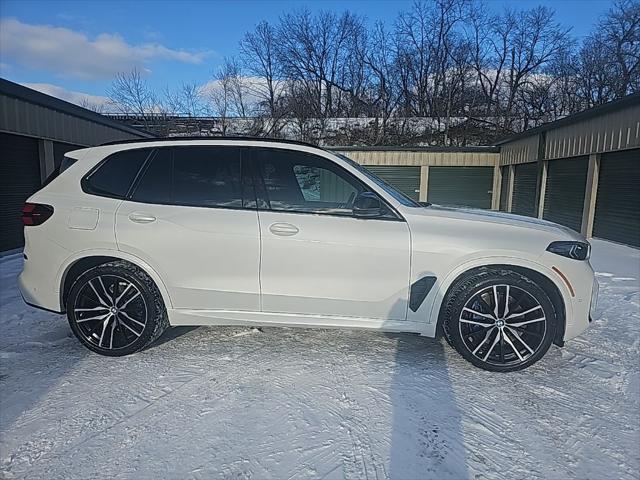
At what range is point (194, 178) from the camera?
132 inches

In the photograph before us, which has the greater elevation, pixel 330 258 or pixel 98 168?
pixel 98 168

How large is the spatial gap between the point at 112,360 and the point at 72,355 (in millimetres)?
401

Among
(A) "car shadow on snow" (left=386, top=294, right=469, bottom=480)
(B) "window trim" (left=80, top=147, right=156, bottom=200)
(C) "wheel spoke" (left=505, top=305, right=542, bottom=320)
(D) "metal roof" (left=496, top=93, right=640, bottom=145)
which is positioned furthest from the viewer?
(D) "metal roof" (left=496, top=93, right=640, bottom=145)

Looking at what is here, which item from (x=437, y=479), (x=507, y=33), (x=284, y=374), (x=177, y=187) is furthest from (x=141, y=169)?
(x=507, y=33)

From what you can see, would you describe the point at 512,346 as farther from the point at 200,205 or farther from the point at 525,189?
the point at 525,189

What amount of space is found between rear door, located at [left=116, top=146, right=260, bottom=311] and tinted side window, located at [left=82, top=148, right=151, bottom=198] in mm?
116

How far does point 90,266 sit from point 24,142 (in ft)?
22.5

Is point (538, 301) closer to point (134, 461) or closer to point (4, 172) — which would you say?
point (134, 461)

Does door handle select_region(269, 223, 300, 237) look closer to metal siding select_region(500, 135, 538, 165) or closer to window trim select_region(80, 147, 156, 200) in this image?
window trim select_region(80, 147, 156, 200)

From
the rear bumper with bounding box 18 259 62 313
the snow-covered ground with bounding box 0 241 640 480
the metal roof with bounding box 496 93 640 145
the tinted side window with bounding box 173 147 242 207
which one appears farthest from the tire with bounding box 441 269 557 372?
the metal roof with bounding box 496 93 640 145

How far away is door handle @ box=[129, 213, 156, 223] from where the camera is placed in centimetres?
325

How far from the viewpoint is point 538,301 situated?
3014mm

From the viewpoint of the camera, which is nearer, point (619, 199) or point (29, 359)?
point (29, 359)

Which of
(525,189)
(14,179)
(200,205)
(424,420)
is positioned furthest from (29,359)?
(525,189)
